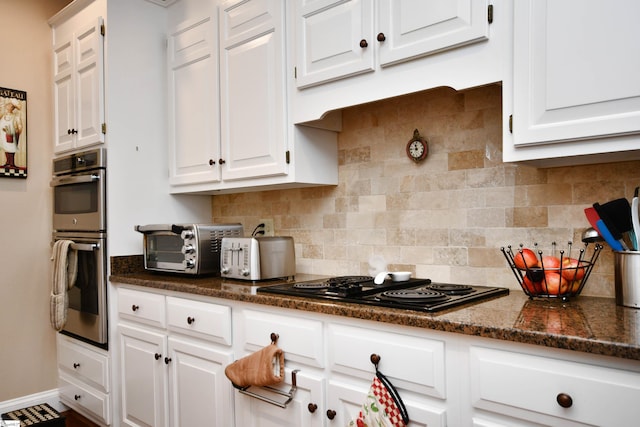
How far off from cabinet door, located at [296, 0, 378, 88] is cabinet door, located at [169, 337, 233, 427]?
1.25 m

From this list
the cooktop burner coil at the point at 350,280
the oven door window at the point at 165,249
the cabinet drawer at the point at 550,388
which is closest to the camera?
the cabinet drawer at the point at 550,388

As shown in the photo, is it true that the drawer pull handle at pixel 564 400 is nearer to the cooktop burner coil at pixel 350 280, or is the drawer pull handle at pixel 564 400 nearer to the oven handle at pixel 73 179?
the cooktop burner coil at pixel 350 280

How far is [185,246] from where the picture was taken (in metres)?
2.46

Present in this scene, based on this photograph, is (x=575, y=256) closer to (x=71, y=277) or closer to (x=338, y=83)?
(x=338, y=83)

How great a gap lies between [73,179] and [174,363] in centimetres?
128

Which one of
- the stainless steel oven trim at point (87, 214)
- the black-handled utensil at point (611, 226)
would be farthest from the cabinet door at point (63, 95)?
the black-handled utensil at point (611, 226)

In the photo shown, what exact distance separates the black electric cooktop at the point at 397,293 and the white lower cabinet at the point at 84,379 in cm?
140

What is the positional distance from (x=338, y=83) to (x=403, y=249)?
2.59 feet

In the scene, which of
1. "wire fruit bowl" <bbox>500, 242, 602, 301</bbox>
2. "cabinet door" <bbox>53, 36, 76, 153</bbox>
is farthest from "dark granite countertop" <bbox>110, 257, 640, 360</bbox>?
"cabinet door" <bbox>53, 36, 76, 153</bbox>

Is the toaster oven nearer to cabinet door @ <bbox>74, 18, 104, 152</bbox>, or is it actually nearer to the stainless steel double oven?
the stainless steel double oven

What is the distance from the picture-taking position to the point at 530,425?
3.92 ft

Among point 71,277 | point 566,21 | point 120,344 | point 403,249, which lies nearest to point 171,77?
point 71,277

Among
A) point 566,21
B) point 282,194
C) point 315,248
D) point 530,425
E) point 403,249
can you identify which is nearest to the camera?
point 530,425

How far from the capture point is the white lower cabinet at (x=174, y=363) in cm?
205
